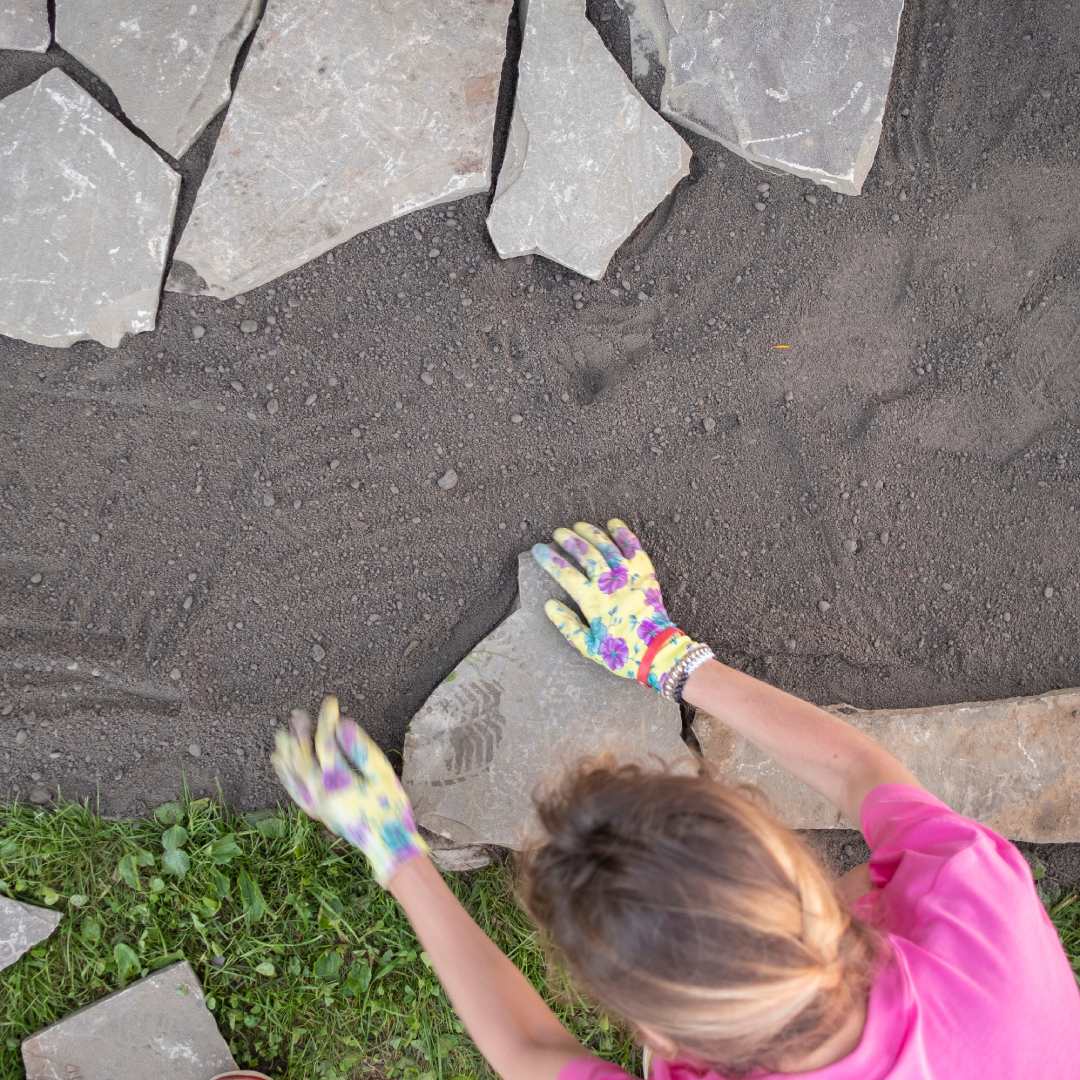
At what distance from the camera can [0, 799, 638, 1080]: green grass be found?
2074 millimetres

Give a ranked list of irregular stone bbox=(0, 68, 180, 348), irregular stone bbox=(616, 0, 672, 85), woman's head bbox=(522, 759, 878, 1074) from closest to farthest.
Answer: woman's head bbox=(522, 759, 878, 1074)
irregular stone bbox=(0, 68, 180, 348)
irregular stone bbox=(616, 0, 672, 85)

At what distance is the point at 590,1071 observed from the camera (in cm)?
152

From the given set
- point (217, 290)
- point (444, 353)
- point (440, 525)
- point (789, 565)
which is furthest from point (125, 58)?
point (789, 565)

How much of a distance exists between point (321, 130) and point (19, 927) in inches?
76.2

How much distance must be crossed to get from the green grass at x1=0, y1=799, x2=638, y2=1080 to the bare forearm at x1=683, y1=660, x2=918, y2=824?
30.2 inches

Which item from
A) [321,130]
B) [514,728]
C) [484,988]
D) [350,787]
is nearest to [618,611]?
[514,728]

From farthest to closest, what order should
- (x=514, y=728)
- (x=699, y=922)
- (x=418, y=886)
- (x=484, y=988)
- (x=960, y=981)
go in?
(x=514, y=728) < (x=418, y=886) < (x=484, y=988) < (x=960, y=981) < (x=699, y=922)

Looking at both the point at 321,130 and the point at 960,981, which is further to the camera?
the point at 321,130

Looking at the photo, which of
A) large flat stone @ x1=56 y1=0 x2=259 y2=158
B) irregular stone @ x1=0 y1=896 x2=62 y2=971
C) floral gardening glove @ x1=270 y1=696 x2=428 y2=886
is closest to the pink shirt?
floral gardening glove @ x1=270 y1=696 x2=428 y2=886

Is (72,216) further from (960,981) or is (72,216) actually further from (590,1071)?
(960,981)

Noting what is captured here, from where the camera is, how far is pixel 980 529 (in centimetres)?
236

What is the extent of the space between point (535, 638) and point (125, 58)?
1.62 meters

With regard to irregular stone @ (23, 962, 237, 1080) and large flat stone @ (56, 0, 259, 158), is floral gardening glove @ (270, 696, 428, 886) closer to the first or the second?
irregular stone @ (23, 962, 237, 1080)

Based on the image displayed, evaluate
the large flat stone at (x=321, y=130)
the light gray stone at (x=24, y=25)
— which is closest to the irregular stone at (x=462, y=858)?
the large flat stone at (x=321, y=130)
